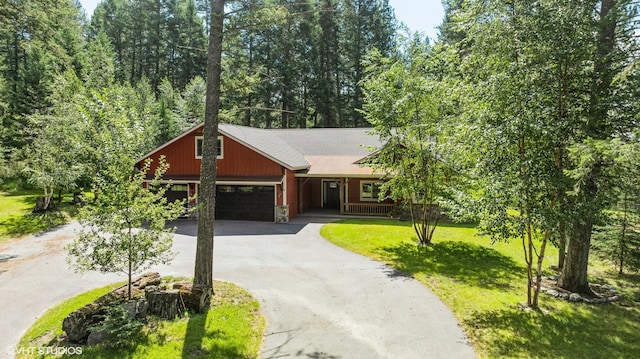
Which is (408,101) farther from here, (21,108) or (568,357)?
(21,108)

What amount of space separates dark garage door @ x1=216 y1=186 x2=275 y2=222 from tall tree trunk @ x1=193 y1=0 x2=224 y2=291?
10.4 meters

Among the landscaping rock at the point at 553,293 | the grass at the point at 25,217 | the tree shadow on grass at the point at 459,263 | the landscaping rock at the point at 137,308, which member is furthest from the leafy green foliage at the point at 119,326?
the grass at the point at 25,217

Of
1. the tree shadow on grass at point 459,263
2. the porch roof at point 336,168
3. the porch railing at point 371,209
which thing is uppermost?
the porch roof at point 336,168

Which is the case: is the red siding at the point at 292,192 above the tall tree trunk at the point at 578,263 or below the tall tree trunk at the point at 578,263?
above

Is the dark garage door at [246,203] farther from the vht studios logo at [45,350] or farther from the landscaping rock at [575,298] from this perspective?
the landscaping rock at [575,298]

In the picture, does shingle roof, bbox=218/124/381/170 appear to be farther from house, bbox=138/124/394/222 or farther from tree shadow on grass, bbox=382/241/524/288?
tree shadow on grass, bbox=382/241/524/288

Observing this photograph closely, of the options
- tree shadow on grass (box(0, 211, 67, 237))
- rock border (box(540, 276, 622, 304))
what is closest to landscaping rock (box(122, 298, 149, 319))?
rock border (box(540, 276, 622, 304))

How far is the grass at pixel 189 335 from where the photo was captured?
5898mm

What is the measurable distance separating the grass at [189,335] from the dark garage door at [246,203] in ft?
35.2

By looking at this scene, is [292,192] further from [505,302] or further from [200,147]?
[505,302]

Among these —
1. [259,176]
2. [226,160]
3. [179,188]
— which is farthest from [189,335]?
[179,188]

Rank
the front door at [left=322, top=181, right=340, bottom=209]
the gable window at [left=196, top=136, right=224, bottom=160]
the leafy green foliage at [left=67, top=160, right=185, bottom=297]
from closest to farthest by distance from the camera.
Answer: the leafy green foliage at [left=67, top=160, right=185, bottom=297] → the gable window at [left=196, top=136, right=224, bottom=160] → the front door at [left=322, top=181, right=340, bottom=209]

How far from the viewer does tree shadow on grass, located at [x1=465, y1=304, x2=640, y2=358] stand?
6.03 m

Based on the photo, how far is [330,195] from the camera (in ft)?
76.6
